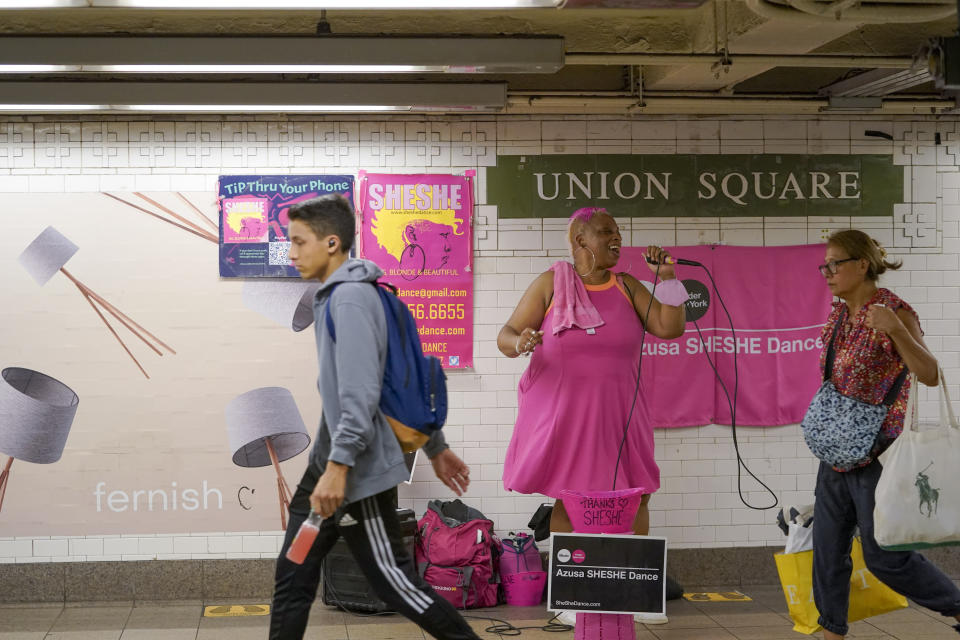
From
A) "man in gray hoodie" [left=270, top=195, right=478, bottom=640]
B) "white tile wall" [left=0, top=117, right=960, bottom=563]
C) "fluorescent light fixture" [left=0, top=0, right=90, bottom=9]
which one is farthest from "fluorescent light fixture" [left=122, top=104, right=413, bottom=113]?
"man in gray hoodie" [left=270, top=195, right=478, bottom=640]

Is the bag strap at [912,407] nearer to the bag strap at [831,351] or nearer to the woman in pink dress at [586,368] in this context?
the bag strap at [831,351]

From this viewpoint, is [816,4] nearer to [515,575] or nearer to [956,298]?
[956,298]

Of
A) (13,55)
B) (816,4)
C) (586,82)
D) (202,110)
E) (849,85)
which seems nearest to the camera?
(816,4)

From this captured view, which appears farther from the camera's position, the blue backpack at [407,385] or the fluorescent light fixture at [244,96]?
the fluorescent light fixture at [244,96]

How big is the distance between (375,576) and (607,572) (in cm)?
132

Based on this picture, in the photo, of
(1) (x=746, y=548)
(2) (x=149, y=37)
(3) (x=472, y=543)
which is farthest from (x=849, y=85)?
(2) (x=149, y=37)

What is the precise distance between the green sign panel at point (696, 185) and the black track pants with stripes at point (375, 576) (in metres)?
3.18

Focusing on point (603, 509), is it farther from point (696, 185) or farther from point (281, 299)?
point (696, 185)

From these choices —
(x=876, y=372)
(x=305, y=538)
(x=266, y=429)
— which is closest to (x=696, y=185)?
(x=876, y=372)

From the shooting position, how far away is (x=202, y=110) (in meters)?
5.86

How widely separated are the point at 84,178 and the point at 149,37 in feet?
5.33

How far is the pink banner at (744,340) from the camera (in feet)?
21.5

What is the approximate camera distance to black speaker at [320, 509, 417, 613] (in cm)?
593

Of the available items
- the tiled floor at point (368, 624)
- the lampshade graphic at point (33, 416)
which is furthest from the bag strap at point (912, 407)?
the lampshade graphic at point (33, 416)
